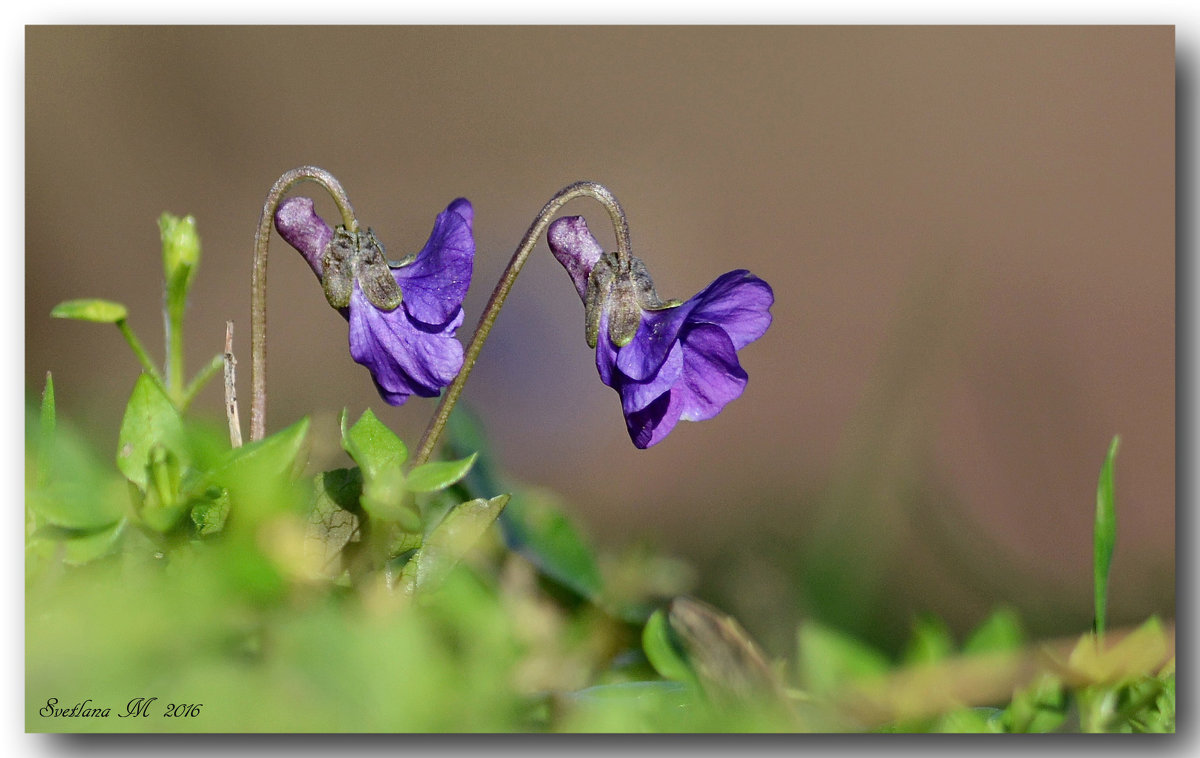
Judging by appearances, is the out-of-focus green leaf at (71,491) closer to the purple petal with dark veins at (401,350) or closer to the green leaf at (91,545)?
the green leaf at (91,545)

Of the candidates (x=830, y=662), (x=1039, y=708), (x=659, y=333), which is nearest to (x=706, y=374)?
(x=659, y=333)

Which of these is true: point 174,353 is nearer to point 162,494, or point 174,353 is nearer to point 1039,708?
point 162,494

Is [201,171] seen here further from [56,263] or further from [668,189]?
[668,189]

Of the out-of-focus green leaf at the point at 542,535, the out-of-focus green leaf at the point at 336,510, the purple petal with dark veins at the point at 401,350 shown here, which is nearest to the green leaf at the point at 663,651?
the out-of-focus green leaf at the point at 542,535

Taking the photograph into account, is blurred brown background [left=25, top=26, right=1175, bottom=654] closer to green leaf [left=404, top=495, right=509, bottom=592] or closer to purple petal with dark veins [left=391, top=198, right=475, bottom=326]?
purple petal with dark veins [left=391, top=198, right=475, bottom=326]

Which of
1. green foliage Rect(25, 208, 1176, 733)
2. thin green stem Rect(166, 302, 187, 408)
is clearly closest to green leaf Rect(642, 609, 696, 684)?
green foliage Rect(25, 208, 1176, 733)
